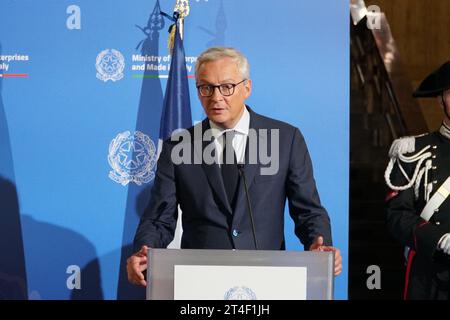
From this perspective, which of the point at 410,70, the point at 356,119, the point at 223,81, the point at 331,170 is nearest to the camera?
the point at 223,81

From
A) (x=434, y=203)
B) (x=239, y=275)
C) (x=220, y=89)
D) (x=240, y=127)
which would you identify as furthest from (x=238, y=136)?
(x=239, y=275)

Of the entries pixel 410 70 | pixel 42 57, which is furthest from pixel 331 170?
pixel 410 70

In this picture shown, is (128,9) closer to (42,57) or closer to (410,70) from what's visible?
(42,57)

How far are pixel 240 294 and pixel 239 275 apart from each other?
0.05 m

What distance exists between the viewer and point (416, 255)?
12.1 ft

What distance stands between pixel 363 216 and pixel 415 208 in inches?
83.3

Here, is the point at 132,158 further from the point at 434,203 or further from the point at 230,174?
the point at 434,203

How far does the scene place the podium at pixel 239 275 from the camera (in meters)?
2.10

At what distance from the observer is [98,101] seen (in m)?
4.34

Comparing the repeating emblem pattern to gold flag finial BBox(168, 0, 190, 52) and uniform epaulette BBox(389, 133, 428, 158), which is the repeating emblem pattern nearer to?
gold flag finial BBox(168, 0, 190, 52)

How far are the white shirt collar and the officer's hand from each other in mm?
1023

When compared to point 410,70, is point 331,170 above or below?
below

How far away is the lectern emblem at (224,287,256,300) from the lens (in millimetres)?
2098

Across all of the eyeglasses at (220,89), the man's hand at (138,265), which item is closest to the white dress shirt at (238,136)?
the eyeglasses at (220,89)
